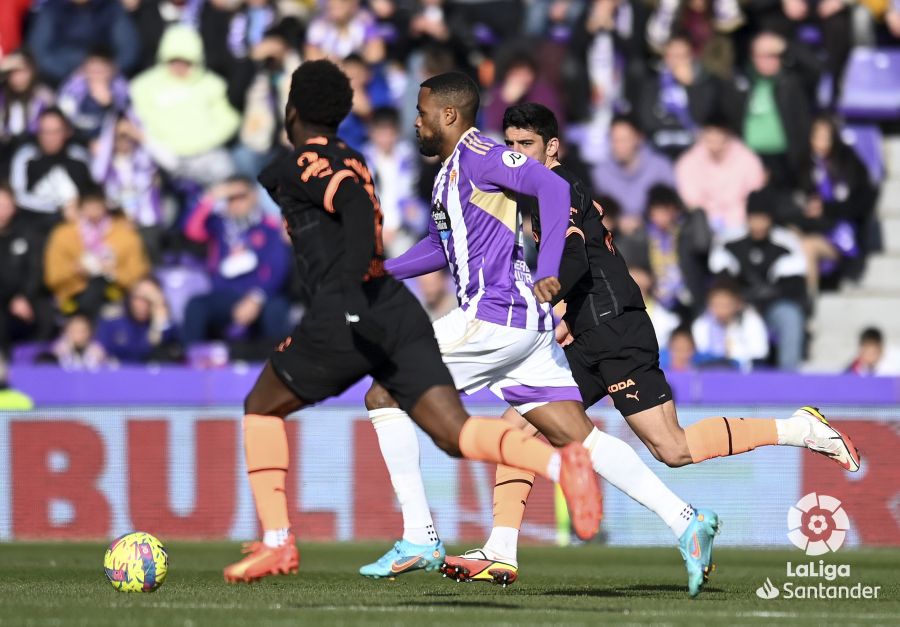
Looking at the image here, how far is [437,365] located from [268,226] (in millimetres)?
8665

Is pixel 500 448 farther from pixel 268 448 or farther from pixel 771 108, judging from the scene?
pixel 771 108

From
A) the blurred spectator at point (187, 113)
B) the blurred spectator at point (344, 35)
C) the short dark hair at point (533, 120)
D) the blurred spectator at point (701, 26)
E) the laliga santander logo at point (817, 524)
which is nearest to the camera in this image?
the short dark hair at point (533, 120)

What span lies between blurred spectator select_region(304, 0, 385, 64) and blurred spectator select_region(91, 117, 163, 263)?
2.00m

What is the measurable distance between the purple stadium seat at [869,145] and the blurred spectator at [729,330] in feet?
9.53

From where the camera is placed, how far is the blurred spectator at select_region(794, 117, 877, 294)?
16.1m

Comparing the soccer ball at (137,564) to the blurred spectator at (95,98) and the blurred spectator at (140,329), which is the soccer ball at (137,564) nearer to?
the blurred spectator at (140,329)

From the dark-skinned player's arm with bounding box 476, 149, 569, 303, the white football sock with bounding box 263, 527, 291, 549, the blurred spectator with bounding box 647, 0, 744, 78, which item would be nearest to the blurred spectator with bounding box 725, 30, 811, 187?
the blurred spectator with bounding box 647, 0, 744, 78

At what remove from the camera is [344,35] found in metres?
17.2

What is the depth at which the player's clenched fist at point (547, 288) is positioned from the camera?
7.59 m

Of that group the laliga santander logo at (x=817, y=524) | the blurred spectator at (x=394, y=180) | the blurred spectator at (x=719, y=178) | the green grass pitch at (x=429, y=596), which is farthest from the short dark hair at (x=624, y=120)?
the green grass pitch at (x=429, y=596)

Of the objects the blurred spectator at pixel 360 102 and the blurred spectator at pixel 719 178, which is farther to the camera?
the blurred spectator at pixel 360 102

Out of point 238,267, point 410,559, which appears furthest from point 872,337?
point 410,559

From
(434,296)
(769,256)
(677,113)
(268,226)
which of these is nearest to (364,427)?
(434,296)

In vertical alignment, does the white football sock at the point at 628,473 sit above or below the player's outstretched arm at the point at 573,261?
below
